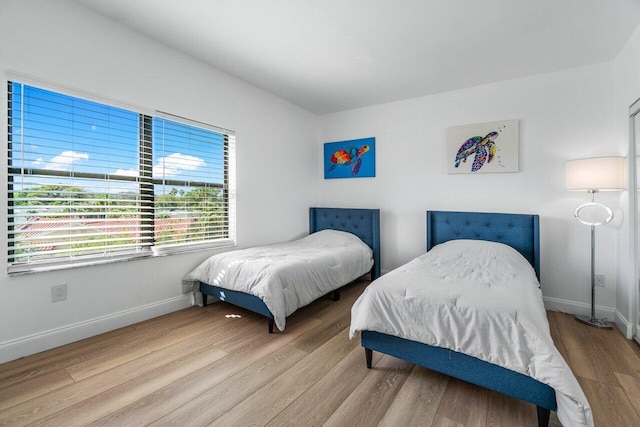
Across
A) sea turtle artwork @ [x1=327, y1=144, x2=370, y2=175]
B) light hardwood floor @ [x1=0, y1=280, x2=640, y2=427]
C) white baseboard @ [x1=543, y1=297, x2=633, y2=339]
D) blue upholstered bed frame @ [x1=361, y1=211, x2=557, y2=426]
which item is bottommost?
light hardwood floor @ [x1=0, y1=280, x2=640, y2=427]

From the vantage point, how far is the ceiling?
210 centimetres

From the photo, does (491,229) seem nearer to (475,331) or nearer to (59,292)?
(475,331)

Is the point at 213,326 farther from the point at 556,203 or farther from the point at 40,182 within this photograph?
the point at 556,203

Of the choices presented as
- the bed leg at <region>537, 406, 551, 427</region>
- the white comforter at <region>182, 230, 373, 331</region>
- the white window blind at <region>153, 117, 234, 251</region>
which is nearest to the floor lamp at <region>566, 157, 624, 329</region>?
the bed leg at <region>537, 406, 551, 427</region>

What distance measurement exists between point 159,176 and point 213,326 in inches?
57.2

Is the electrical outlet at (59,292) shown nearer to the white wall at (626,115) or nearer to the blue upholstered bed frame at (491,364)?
the blue upholstered bed frame at (491,364)

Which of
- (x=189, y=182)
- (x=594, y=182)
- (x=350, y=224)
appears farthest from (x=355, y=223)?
(x=594, y=182)

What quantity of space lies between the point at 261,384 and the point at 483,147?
3.22 metres

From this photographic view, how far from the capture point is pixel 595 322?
2.65 meters

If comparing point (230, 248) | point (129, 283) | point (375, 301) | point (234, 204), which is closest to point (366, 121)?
point (234, 204)

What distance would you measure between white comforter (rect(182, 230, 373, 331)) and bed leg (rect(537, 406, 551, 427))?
1.65 metres

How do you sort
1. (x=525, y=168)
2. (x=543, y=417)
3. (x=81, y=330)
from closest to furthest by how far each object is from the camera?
(x=543, y=417) < (x=81, y=330) < (x=525, y=168)

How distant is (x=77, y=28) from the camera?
220cm

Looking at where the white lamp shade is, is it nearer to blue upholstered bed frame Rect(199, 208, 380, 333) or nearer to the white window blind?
blue upholstered bed frame Rect(199, 208, 380, 333)
